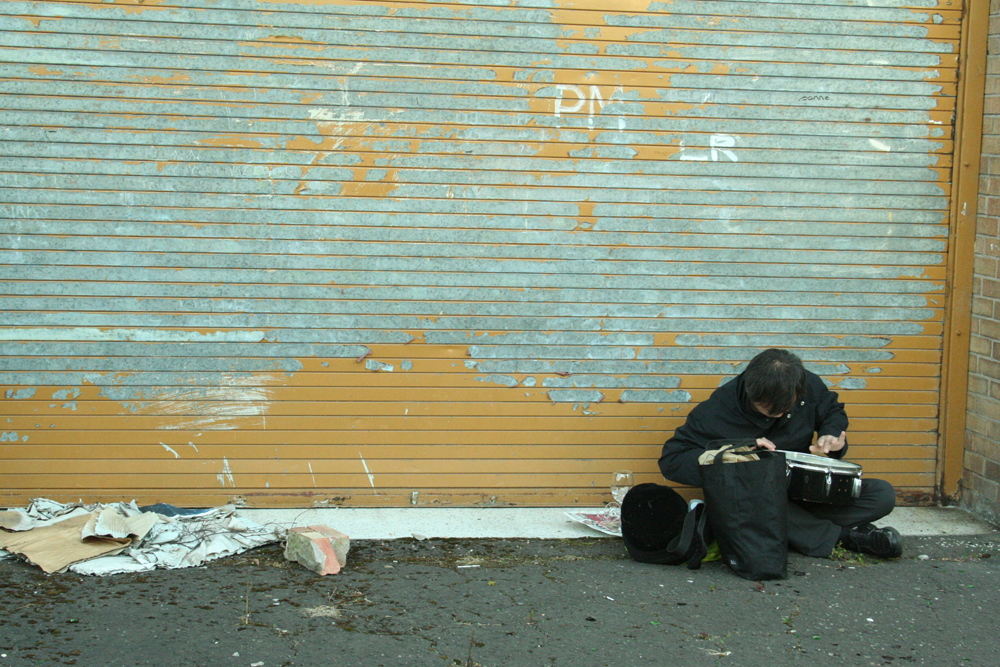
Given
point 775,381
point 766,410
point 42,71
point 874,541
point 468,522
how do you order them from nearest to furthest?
point 775,381 → point 766,410 → point 874,541 → point 42,71 → point 468,522

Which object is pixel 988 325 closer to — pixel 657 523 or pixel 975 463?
pixel 975 463

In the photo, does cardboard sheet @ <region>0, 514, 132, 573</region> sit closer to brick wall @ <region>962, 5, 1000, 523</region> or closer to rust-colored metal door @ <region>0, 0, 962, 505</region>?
rust-colored metal door @ <region>0, 0, 962, 505</region>

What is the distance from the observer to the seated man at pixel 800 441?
4.40 m

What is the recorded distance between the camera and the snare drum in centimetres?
429

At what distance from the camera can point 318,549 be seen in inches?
162

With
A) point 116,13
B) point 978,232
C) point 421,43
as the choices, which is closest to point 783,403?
point 978,232

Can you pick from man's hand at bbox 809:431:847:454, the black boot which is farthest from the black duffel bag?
the black boot

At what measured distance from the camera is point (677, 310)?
4996 millimetres

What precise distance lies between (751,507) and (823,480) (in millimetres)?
474

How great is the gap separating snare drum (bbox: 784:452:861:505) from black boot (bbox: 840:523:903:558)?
0.29m

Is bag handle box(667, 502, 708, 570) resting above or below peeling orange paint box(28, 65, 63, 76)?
below

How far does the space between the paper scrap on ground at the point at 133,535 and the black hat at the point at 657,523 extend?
1.80 m

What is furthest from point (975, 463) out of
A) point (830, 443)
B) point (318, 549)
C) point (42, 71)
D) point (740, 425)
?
point (42, 71)

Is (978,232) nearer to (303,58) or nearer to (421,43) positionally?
(421,43)
